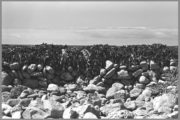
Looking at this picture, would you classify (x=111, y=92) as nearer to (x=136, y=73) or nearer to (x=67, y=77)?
(x=136, y=73)

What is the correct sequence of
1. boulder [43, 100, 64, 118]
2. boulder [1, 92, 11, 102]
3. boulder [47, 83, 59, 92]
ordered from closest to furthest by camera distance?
boulder [43, 100, 64, 118] < boulder [1, 92, 11, 102] < boulder [47, 83, 59, 92]

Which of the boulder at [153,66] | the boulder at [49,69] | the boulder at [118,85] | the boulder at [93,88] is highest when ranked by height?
the boulder at [153,66]

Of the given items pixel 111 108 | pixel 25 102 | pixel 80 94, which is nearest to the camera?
pixel 111 108

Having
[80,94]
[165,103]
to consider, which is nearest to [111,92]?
[80,94]

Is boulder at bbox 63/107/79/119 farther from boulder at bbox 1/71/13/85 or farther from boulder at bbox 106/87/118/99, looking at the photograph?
boulder at bbox 1/71/13/85

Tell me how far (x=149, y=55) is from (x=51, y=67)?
3112mm

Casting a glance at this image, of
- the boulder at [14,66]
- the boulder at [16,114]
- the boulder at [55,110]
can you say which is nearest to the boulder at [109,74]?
the boulder at [14,66]

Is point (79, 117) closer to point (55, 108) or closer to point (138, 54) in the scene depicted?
point (55, 108)

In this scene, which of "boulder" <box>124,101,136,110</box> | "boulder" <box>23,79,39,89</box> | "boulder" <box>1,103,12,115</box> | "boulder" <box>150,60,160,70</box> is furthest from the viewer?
"boulder" <box>150,60,160,70</box>

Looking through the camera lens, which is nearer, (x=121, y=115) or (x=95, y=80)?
(x=121, y=115)

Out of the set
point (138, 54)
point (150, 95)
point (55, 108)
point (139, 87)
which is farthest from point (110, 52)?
point (55, 108)

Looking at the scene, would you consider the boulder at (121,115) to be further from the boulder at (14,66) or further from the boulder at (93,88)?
the boulder at (14,66)

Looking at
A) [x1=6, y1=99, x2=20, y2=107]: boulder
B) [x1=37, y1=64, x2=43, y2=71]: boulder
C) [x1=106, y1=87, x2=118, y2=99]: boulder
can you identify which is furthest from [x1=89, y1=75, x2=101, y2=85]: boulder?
[x1=6, y1=99, x2=20, y2=107]: boulder

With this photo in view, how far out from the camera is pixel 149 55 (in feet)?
35.3
